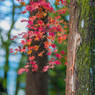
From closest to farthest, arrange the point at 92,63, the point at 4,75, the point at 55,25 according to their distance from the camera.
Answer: the point at 92,63 < the point at 55,25 < the point at 4,75

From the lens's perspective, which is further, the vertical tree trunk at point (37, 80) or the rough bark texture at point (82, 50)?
the vertical tree trunk at point (37, 80)

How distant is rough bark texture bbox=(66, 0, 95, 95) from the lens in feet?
5.65

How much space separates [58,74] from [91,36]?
590cm

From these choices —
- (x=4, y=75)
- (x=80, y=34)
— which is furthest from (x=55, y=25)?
Result: (x=4, y=75)

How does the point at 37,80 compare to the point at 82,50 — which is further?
the point at 37,80

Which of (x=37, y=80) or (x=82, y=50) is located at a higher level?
(x=82, y=50)

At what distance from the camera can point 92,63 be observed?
1.72 metres

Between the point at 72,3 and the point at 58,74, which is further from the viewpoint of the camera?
the point at 58,74

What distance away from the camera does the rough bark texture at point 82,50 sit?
172 cm

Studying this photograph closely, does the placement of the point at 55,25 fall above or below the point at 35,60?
above

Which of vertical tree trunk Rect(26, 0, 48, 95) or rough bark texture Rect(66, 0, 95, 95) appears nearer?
rough bark texture Rect(66, 0, 95, 95)

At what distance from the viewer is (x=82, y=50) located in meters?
1.78

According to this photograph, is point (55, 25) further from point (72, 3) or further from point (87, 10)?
point (87, 10)

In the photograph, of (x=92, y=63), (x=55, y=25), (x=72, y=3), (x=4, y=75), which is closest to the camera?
(x=92, y=63)
